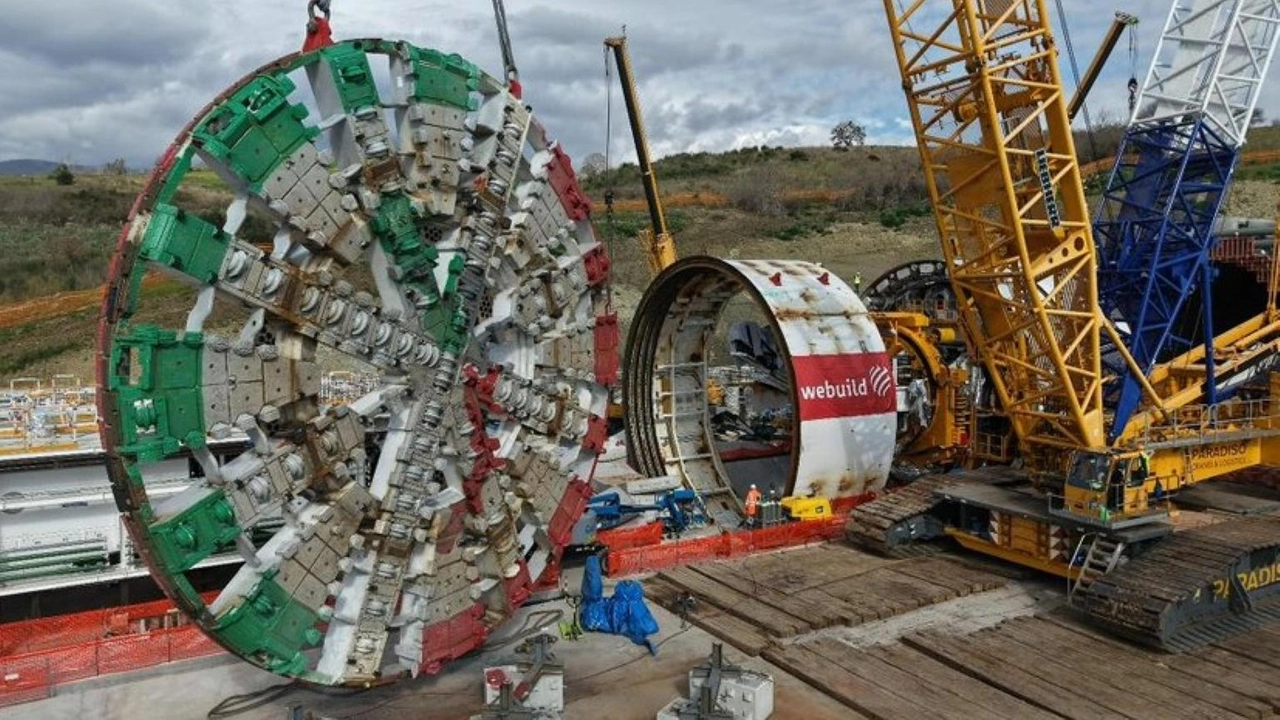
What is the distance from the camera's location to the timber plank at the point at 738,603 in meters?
15.6

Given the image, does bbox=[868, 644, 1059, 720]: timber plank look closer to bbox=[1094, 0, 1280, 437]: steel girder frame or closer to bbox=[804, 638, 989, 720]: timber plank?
bbox=[804, 638, 989, 720]: timber plank

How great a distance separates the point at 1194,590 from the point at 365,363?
12227 millimetres

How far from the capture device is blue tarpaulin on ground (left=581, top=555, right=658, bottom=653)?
15336mm

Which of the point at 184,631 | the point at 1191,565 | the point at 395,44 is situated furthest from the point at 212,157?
the point at 1191,565

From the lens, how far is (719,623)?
1593 centimetres

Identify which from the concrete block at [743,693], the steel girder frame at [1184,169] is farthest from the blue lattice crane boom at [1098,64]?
the concrete block at [743,693]

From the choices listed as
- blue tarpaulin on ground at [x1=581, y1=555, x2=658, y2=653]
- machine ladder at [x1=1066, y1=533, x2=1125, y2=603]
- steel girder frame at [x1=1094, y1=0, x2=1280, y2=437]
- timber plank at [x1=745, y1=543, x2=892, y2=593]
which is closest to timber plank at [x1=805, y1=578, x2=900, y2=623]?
timber plank at [x1=745, y1=543, x2=892, y2=593]

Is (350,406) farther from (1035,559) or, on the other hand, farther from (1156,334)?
(1156,334)

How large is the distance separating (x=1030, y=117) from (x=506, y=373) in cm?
1032

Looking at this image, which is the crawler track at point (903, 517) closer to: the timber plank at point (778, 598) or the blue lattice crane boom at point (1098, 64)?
the timber plank at point (778, 598)

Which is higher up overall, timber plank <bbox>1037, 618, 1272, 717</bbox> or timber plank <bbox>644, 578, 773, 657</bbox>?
timber plank <bbox>644, 578, 773, 657</bbox>

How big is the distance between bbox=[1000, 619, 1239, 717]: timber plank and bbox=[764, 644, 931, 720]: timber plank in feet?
8.82

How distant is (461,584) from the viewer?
45.1 ft

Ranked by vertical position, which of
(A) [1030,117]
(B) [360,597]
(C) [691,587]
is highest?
(A) [1030,117]
